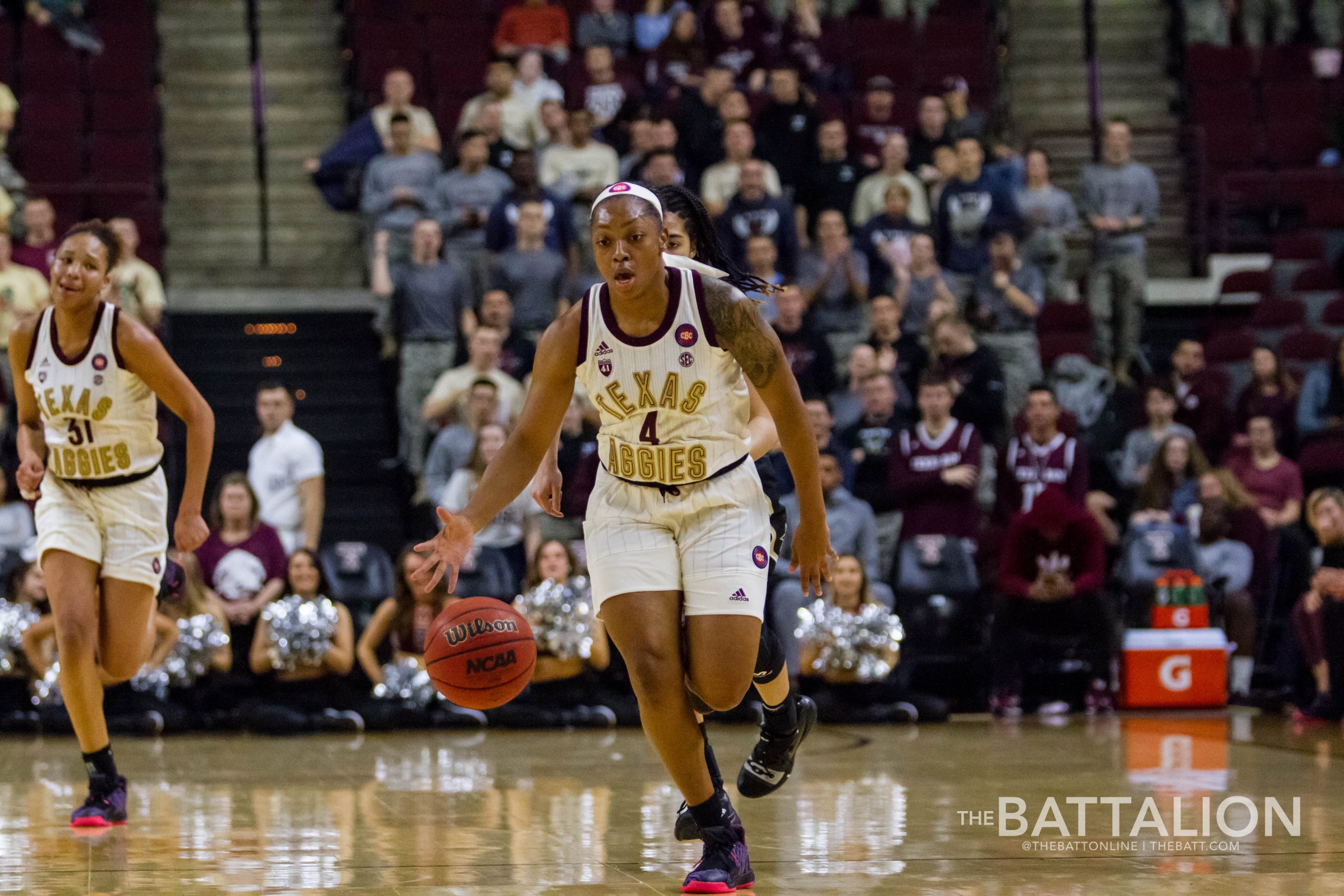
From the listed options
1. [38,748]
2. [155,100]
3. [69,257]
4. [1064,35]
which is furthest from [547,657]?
[1064,35]

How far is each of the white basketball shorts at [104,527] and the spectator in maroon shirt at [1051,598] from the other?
5.78m

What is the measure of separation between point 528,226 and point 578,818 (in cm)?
642

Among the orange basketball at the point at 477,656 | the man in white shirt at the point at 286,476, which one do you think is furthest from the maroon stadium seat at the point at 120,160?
the orange basketball at the point at 477,656

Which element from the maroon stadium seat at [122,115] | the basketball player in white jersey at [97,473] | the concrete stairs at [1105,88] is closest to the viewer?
the basketball player in white jersey at [97,473]

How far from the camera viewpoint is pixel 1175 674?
35.8ft

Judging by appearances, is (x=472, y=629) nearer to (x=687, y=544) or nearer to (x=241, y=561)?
(x=687, y=544)

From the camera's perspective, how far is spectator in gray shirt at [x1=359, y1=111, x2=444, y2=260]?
12.9m

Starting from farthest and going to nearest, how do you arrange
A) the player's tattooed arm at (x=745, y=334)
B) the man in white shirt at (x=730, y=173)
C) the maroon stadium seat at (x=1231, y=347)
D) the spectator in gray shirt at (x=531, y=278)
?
the maroon stadium seat at (x=1231, y=347) < the man in white shirt at (x=730, y=173) < the spectator in gray shirt at (x=531, y=278) < the player's tattooed arm at (x=745, y=334)

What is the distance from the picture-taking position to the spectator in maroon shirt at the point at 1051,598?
35.6 feet

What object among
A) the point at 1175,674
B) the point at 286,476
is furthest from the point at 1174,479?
the point at 286,476

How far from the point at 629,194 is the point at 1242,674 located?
7425 mm

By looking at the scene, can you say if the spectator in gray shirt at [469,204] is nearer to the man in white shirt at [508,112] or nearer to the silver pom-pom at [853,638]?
the man in white shirt at [508,112]

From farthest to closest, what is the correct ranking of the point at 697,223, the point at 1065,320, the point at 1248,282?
the point at 1248,282 → the point at 1065,320 → the point at 697,223

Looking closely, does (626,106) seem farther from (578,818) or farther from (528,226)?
(578,818)
